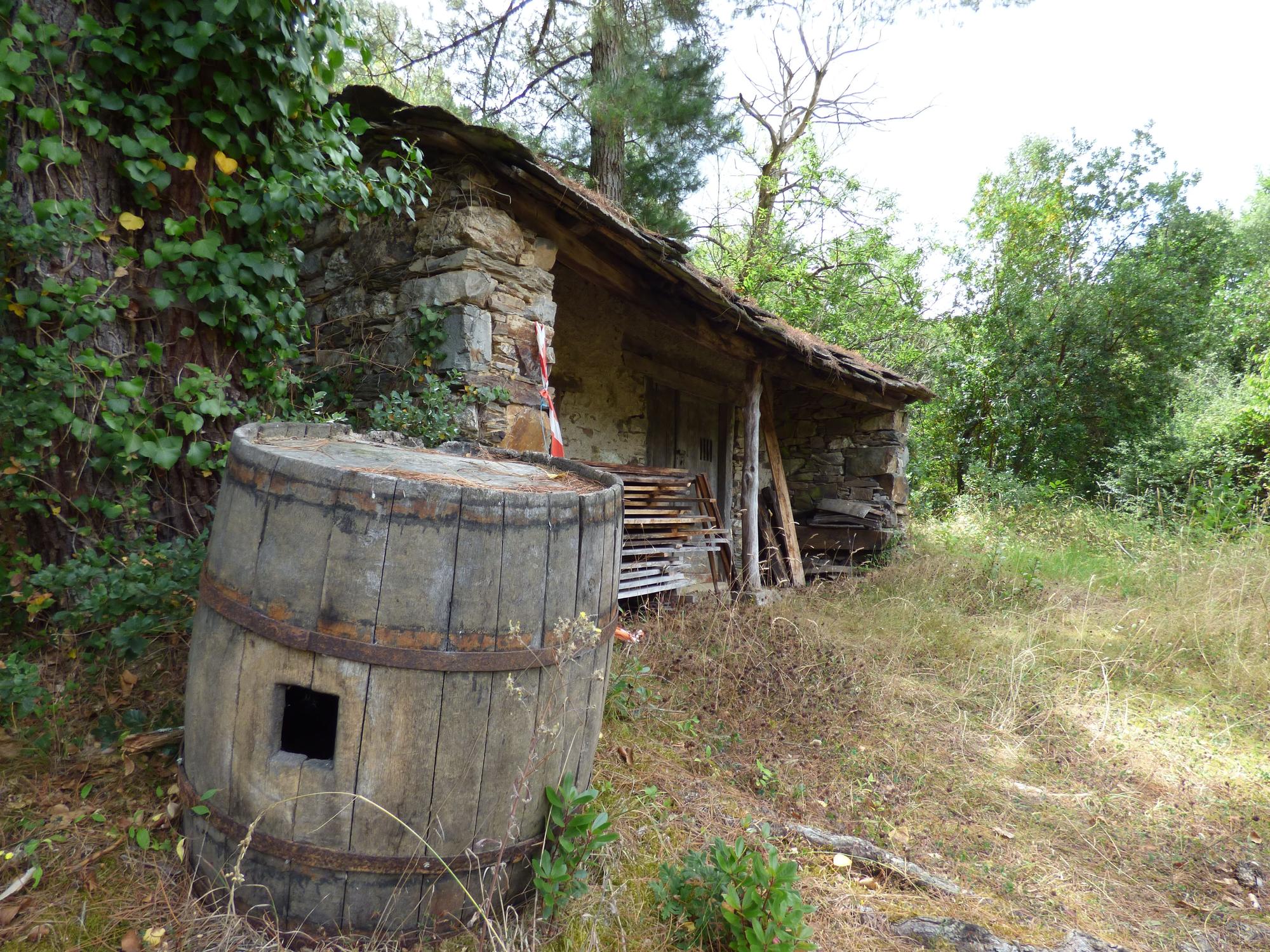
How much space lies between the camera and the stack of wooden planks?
14.1 ft

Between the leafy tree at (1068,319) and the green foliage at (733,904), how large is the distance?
1097 centimetres

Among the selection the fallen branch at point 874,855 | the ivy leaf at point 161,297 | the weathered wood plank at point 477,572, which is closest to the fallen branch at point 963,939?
the fallen branch at point 874,855

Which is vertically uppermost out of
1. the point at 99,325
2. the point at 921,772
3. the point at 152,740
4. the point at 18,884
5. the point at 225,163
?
the point at 225,163

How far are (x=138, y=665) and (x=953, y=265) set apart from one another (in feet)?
46.1

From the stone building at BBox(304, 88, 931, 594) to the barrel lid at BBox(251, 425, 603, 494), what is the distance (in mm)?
1236

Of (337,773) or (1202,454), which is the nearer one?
(337,773)

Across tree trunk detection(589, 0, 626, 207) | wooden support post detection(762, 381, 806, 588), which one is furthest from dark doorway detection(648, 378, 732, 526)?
tree trunk detection(589, 0, 626, 207)

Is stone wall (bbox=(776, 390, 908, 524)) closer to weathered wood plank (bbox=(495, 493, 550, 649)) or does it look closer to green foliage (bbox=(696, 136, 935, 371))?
green foliage (bbox=(696, 136, 935, 371))

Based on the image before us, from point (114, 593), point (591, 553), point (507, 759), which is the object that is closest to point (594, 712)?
point (507, 759)

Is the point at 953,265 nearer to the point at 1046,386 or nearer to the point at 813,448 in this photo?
the point at 1046,386

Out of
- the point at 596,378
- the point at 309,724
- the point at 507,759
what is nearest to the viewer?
the point at 507,759

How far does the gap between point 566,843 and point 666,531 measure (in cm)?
325

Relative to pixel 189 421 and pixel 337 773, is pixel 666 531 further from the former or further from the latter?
pixel 337 773

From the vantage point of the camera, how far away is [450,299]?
3279mm
